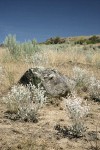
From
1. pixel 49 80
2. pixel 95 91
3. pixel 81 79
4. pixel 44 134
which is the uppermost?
pixel 49 80

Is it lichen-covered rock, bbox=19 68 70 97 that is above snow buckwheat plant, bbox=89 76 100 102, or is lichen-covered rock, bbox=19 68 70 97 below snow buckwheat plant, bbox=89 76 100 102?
above

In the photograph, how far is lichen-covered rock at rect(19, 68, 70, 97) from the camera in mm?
8195

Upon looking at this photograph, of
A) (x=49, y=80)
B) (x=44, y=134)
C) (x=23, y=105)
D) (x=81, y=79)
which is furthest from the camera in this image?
(x=81, y=79)

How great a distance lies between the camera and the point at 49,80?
329 inches

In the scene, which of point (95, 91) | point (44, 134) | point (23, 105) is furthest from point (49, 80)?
point (44, 134)

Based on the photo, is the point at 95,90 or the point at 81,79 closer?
the point at 95,90

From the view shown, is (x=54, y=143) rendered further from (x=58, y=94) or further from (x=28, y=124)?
(x=58, y=94)

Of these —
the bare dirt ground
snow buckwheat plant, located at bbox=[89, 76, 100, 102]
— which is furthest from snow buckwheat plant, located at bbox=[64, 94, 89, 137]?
snow buckwheat plant, located at bbox=[89, 76, 100, 102]

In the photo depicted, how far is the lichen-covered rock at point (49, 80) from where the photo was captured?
8.20m

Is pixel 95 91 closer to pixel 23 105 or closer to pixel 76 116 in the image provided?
pixel 23 105

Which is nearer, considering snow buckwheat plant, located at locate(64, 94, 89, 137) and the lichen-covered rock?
snow buckwheat plant, located at locate(64, 94, 89, 137)

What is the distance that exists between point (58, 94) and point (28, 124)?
2.37 m

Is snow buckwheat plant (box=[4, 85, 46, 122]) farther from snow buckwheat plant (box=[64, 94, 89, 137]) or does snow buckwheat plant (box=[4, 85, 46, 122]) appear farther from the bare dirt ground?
snow buckwheat plant (box=[64, 94, 89, 137])

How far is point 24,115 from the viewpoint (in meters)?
6.17
